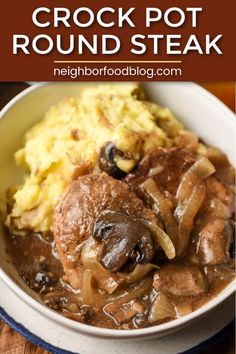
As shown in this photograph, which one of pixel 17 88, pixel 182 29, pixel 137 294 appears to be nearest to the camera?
pixel 137 294

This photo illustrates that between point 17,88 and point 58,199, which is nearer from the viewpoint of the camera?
point 58,199

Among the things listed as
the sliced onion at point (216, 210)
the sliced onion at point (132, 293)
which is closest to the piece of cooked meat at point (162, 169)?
the sliced onion at point (216, 210)

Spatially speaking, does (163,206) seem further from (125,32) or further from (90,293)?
(125,32)

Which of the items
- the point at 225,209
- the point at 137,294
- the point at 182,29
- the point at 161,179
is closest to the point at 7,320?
the point at 137,294

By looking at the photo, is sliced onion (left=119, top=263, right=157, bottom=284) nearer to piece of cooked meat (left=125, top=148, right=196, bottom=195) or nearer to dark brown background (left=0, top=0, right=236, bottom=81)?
piece of cooked meat (left=125, top=148, right=196, bottom=195)

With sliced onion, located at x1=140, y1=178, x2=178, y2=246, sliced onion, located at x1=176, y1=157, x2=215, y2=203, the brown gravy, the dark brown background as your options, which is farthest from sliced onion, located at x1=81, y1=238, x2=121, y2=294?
the dark brown background

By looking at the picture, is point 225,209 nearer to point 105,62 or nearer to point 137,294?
point 137,294
